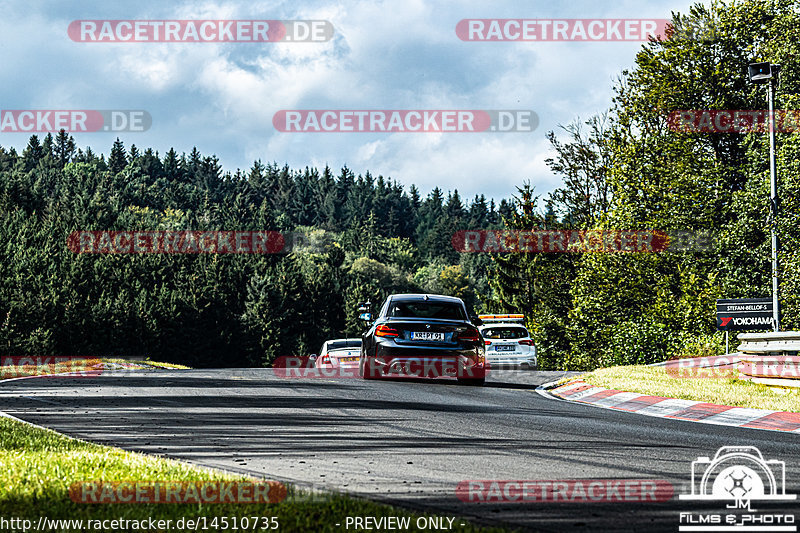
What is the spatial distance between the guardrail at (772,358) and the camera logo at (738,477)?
7312mm

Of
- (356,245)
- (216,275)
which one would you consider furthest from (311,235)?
(216,275)

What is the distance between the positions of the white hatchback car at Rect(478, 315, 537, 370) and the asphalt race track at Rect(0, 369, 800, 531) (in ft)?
34.9

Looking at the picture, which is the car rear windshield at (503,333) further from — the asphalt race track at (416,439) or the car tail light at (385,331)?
the asphalt race track at (416,439)

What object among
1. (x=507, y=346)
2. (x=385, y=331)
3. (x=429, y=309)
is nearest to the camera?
(x=385, y=331)

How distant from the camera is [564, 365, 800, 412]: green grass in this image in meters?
14.0

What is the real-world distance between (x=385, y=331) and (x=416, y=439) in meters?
7.47

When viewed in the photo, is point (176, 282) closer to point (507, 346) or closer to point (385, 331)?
point (507, 346)

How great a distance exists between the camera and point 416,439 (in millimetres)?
9500

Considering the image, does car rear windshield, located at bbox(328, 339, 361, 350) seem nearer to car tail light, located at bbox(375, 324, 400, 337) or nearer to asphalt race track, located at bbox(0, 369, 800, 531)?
car tail light, located at bbox(375, 324, 400, 337)

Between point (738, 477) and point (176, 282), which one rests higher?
point (176, 282)

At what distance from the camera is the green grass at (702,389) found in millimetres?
13984

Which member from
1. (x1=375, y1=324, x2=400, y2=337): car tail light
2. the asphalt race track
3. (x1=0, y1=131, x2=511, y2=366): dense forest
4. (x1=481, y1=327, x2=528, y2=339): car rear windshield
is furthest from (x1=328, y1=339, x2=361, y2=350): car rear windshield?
(x1=0, y1=131, x2=511, y2=366): dense forest

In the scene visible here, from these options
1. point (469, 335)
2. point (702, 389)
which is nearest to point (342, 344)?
point (469, 335)

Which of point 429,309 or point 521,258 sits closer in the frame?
point 429,309
